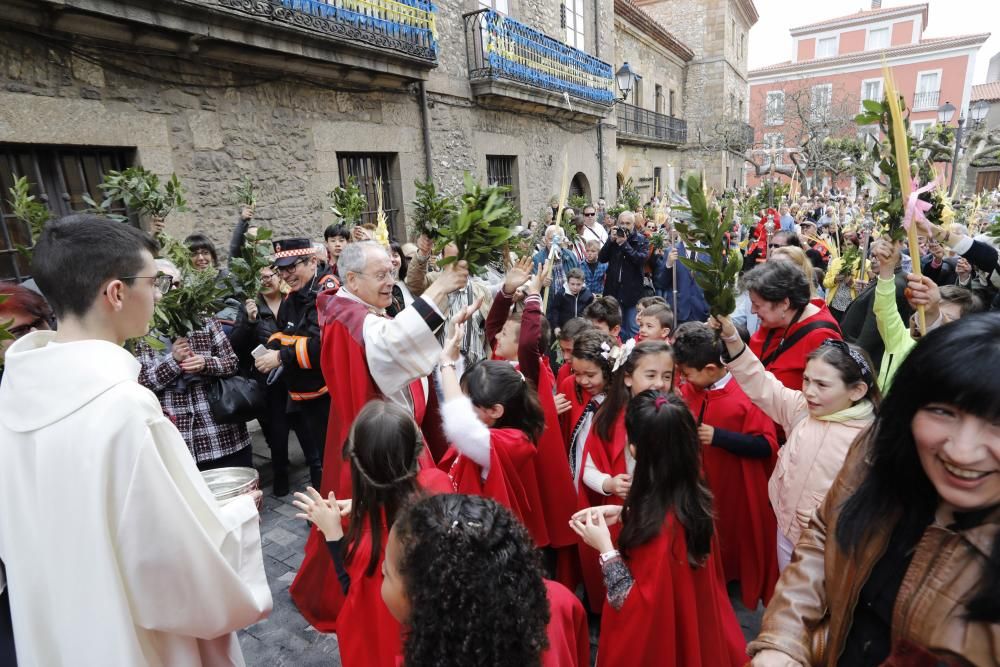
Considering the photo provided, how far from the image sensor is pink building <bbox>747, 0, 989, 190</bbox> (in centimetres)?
3136

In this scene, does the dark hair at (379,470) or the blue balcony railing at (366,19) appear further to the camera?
the blue balcony railing at (366,19)

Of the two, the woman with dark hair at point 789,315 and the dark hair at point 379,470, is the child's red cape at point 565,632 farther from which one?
the woman with dark hair at point 789,315

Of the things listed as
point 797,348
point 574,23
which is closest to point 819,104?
point 574,23

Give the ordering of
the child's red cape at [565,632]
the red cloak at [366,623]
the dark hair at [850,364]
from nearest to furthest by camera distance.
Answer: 1. the child's red cape at [565,632]
2. the red cloak at [366,623]
3. the dark hair at [850,364]

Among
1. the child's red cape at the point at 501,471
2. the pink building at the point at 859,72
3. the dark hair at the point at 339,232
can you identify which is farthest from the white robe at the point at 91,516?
the pink building at the point at 859,72

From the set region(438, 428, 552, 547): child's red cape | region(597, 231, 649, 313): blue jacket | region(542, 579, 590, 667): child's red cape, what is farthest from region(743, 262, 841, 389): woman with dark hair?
region(597, 231, 649, 313): blue jacket

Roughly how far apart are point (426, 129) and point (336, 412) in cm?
754

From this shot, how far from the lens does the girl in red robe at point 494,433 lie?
2.29m

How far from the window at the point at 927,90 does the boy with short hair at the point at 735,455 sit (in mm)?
46267

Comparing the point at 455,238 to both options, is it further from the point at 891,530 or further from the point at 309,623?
the point at 309,623

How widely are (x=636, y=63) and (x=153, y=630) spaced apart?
868 inches

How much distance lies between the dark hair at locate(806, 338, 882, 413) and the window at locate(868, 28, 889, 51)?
5346 cm

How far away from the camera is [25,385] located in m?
1.32

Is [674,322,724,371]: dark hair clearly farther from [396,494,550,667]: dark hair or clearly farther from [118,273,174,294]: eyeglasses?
[118,273,174,294]: eyeglasses
